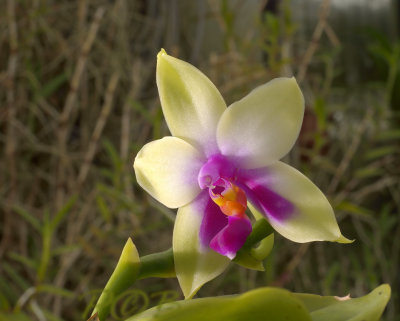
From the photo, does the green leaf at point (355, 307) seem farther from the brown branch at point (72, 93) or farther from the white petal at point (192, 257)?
the brown branch at point (72, 93)

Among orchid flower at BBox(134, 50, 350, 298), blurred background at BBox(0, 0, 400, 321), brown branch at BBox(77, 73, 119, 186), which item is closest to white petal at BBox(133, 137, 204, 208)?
orchid flower at BBox(134, 50, 350, 298)

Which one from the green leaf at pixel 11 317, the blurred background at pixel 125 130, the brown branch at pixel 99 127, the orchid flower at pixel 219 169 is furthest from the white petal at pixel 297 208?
the brown branch at pixel 99 127

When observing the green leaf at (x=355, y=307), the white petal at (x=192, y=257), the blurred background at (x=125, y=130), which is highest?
the white petal at (x=192, y=257)

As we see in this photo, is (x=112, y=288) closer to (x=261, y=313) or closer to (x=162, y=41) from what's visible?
(x=261, y=313)

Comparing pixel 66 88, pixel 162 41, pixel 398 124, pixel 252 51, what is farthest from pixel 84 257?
pixel 398 124

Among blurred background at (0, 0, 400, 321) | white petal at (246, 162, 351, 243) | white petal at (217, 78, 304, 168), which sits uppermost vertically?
white petal at (217, 78, 304, 168)

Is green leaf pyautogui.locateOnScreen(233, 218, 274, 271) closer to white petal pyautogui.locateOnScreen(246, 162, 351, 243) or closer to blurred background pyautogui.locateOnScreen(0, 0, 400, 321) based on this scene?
white petal pyautogui.locateOnScreen(246, 162, 351, 243)

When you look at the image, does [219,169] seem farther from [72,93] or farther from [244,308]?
[72,93]
